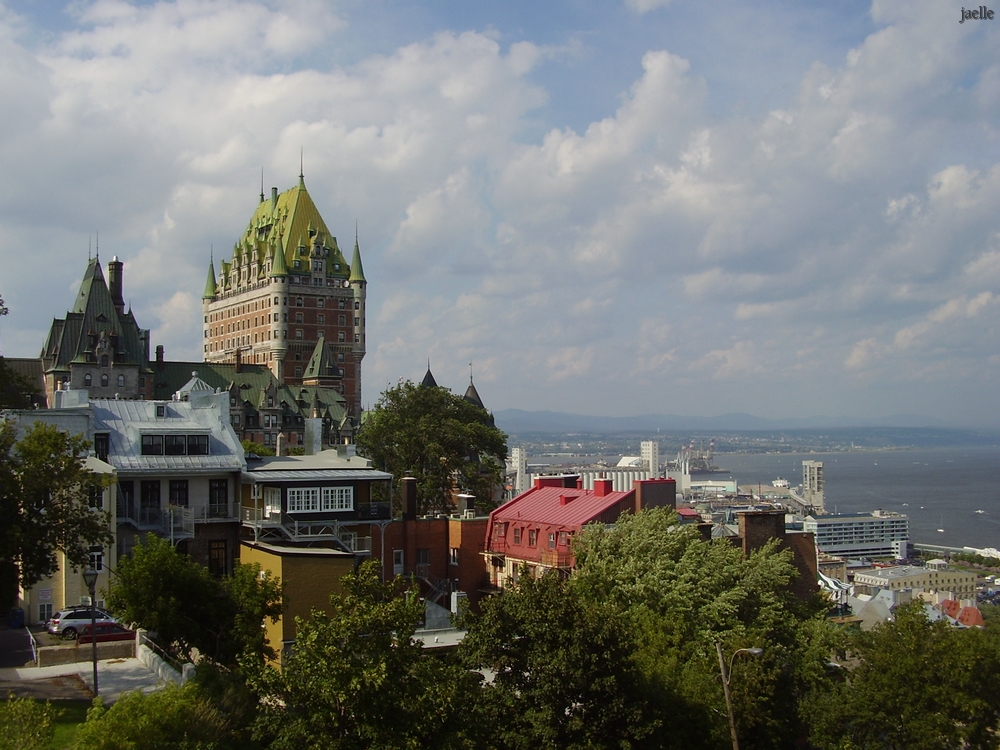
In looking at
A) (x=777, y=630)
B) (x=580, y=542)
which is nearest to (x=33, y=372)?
(x=580, y=542)

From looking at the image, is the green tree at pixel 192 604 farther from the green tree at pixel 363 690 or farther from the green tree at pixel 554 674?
the green tree at pixel 363 690

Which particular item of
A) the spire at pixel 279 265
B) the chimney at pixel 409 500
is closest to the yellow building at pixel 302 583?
the chimney at pixel 409 500

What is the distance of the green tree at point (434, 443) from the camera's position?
74.1 metres

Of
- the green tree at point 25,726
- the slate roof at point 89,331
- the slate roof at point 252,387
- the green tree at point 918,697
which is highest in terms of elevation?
the slate roof at point 89,331

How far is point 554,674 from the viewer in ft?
93.1

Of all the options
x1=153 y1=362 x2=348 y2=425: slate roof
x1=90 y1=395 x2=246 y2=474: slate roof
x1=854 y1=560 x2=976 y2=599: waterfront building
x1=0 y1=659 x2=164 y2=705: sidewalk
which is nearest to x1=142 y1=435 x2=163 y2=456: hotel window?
x1=90 y1=395 x2=246 y2=474: slate roof

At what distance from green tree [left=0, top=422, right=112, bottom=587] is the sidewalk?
2.73 m

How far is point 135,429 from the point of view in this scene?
4562 centimetres

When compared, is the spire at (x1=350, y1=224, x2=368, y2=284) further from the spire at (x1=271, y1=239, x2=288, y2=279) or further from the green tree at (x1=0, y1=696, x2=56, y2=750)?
the green tree at (x1=0, y1=696, x2=56, y2=750)

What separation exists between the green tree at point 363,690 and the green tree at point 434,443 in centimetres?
4654

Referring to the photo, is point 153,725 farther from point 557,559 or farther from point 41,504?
point 557,559

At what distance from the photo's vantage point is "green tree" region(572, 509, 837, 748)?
34.1 metres

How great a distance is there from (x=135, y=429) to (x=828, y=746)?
29512 millimetres

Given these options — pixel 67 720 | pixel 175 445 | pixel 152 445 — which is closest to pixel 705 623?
pixel 67 720
